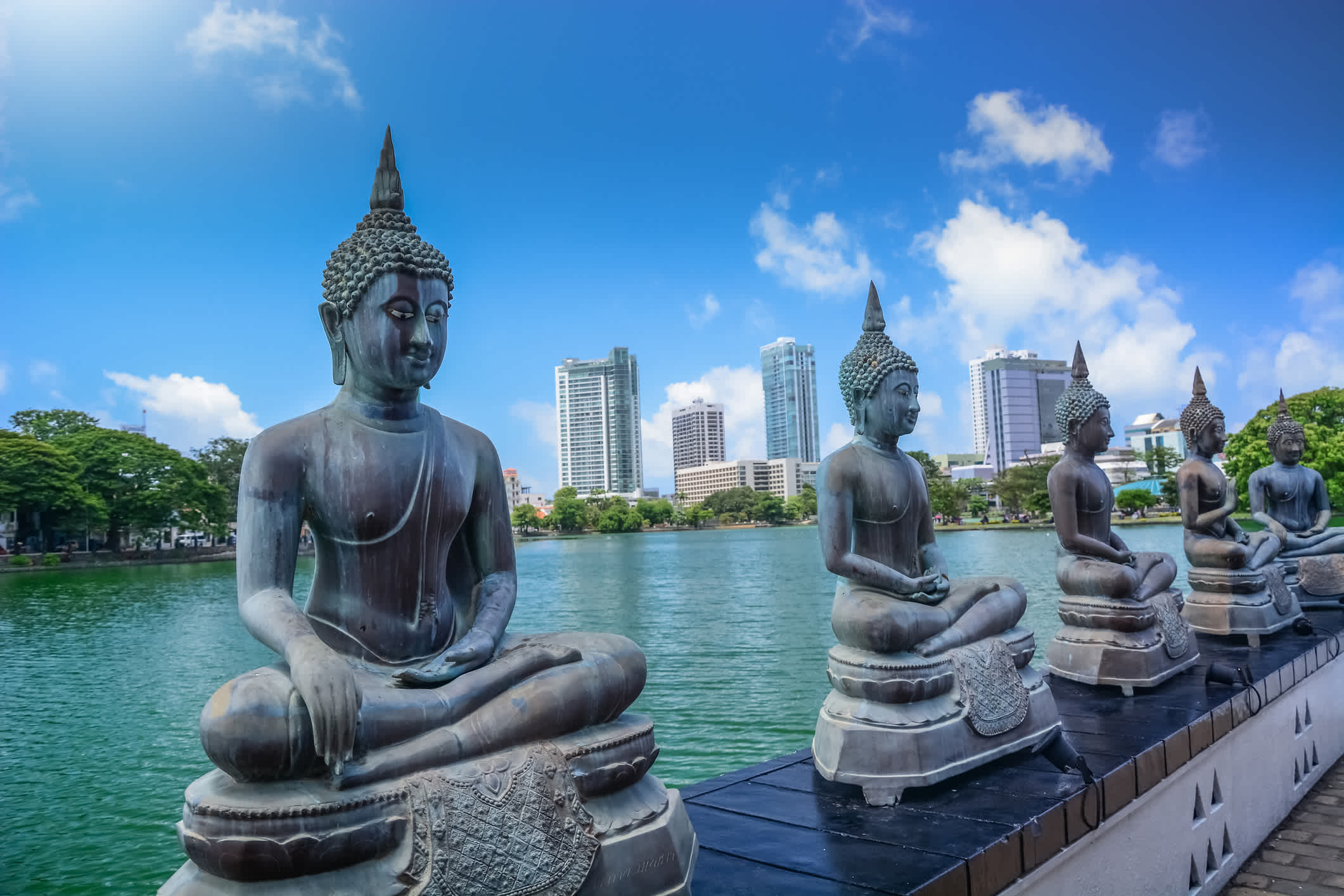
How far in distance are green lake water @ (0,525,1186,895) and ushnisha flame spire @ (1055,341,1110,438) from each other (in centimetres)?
475

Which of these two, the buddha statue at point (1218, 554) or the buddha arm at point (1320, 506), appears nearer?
the buddha statue at point (1218, 554)

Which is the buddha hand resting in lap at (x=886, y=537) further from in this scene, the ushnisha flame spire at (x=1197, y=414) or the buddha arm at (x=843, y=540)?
the ushnisha flame spire at (x=1197, y=414)

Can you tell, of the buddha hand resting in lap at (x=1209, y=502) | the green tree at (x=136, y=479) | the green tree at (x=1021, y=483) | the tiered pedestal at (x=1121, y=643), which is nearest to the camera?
the tiered pedestal at (x=1121, y=643)

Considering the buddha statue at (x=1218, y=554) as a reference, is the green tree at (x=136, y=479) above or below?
above

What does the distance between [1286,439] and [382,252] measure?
9682 mm

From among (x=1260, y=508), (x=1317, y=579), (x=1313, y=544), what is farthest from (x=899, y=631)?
(x=1317, y=579)

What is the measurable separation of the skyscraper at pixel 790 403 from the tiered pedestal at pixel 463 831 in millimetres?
101748

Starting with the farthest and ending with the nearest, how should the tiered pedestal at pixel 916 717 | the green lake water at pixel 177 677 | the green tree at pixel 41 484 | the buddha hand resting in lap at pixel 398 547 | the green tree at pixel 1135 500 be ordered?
the green tree at pixel 1135 500 → the green tree at pixel 41 484 → the green lake water at pixel 177 677 → the tiered pedestal at pixel 916 717 → the buddha hand resting in lap at pixel 398 547

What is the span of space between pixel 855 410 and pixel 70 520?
4802 cm

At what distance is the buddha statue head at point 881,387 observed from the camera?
5.22 meters

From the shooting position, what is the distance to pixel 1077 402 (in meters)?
7.02

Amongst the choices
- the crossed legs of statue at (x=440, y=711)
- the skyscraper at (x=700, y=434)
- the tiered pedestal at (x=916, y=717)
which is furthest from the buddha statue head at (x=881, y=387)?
the skyscraper at (x=700, y=434)

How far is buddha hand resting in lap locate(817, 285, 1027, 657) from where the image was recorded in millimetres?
4969

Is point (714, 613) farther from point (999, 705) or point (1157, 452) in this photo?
point (1157, 452)
